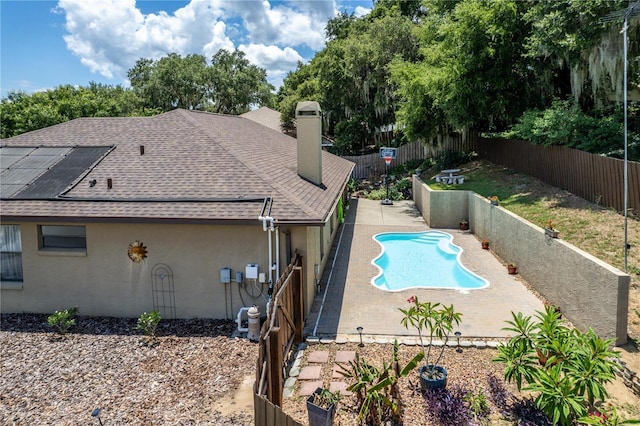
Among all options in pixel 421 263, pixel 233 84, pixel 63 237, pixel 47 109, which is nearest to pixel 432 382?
pixel 63 237

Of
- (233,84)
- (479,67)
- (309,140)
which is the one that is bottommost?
(309,140)

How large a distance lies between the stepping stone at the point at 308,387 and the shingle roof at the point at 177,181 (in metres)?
3.24

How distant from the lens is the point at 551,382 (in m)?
5.18

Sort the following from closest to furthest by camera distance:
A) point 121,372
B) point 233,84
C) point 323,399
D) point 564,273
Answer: point 323,399
point 121,372
point 564,273
point 233,84

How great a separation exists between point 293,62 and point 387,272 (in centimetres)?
4586

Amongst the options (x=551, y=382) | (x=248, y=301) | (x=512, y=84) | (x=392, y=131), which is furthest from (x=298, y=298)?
(x=392, y=131)

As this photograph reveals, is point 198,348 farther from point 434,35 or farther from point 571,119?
point 434,35

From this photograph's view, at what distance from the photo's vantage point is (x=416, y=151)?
31.6m

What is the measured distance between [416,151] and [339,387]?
2685 centimetres

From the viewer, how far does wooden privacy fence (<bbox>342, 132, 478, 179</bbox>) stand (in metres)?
26.8

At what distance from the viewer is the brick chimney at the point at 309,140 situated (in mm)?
12141

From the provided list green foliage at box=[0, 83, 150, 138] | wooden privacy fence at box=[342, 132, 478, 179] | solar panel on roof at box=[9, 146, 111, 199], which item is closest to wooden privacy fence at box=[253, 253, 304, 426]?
solar panel on roof at box=[9, 146, 111, 199]

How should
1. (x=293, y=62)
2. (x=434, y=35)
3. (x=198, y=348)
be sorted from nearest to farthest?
(x=198, y=348)
(x=434, y=35)
(x=293, y=62)

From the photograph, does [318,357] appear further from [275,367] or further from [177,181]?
[177,181]
